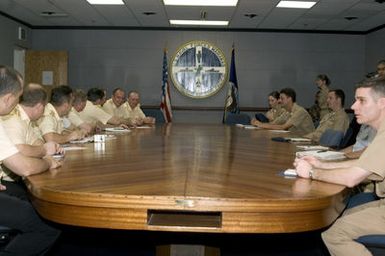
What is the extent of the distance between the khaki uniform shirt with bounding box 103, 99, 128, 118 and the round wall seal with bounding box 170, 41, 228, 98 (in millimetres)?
2570

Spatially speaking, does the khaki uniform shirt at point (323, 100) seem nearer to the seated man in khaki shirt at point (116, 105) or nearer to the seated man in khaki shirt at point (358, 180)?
the seated man in khaki shirt at point (116, 105)

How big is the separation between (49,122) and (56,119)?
0.17m

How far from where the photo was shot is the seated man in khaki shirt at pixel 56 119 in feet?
12.6

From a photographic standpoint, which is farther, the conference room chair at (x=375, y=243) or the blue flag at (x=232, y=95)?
the blue flag at (x=232, y=95)

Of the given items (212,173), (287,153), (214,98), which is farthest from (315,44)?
(212,173)

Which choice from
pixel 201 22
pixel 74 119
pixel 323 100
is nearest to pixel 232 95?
pixel 201 22

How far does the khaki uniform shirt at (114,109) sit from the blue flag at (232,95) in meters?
2.67

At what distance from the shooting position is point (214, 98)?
34.4ft

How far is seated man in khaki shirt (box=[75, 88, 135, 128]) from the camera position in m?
6.48

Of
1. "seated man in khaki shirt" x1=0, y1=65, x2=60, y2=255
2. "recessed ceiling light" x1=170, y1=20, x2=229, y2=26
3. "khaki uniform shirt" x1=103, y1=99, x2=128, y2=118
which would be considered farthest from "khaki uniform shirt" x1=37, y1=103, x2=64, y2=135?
"recessed ceiling light" x1=170, y1=20, x2=229, y2=26

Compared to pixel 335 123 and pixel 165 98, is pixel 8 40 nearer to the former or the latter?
pixel 165 98

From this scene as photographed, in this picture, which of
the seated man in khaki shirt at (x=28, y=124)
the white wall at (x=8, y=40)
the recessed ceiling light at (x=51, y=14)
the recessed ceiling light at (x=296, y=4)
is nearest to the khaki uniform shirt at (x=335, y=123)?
the recessed ceiling light at (x=296, y=4)

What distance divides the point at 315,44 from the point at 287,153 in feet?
25.5

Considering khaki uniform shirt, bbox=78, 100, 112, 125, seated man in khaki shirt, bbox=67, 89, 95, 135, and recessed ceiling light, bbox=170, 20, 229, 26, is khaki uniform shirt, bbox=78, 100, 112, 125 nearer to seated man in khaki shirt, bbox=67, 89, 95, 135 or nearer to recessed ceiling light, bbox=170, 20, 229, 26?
seated man in khaki shirt, bbox=67, 89, 95, 135
